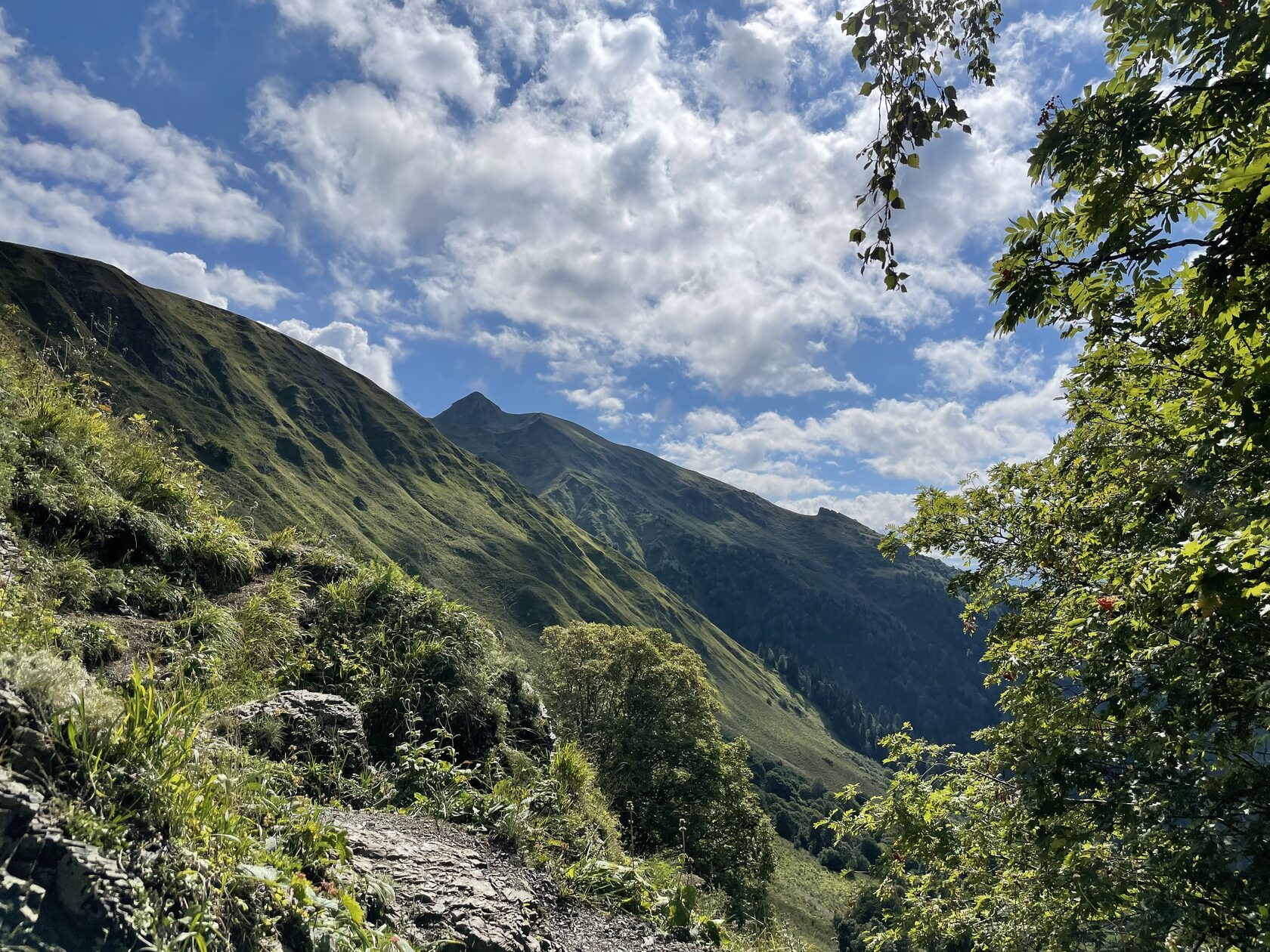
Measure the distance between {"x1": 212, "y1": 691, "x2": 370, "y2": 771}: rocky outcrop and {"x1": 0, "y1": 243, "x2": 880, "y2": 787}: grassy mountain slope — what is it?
306 feet

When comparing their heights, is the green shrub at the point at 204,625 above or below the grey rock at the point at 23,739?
below

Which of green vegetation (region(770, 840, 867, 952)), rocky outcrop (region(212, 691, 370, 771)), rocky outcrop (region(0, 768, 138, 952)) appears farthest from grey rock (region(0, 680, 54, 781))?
green vegetation (region(770, 840, 867, 952))

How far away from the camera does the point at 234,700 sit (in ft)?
23.3

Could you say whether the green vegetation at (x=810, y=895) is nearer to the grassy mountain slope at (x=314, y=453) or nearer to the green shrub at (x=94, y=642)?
the grassy mountain slope at (x=314, y=453)

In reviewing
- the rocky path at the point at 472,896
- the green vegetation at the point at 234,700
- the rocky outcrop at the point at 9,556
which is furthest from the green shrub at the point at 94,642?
the rocky path at the point at 472,896

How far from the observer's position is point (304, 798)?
17.2ft

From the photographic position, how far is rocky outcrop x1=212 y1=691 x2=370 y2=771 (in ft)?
20.9

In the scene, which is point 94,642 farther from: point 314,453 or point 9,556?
point 314,453

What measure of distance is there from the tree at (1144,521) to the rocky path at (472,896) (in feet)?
14.7

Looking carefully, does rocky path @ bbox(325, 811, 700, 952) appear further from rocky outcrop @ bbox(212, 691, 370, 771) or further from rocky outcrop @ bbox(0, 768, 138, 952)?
rocky outcrop @ bbox(0, 768, 138, 952)

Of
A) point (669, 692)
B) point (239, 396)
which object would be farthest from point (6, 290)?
point (669, 692)

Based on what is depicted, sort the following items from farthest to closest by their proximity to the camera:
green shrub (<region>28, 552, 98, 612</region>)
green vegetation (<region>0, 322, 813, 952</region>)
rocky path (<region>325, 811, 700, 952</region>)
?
green shrub (<region>28, 552, 98, 612</region>) → rocky path (<region>325, 811, 700, 952</region>) → green vegetation (<region>0, 322, 813, 952</region>)

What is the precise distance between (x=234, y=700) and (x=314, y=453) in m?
162

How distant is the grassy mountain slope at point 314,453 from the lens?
114 m
